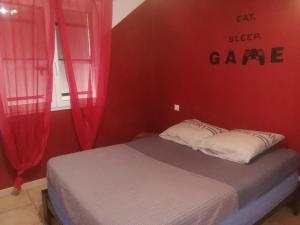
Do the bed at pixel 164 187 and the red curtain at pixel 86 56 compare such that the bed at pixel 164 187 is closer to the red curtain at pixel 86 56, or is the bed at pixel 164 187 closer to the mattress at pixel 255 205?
the mattress at pixel 255 205

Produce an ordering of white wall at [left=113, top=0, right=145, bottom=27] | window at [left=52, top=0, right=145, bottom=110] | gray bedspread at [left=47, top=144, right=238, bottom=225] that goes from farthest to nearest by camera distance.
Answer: white wall at [left=113, top=0, right=145, bottom=27], window at [left=52, top=0, right=145, bottom=110], gray bedspread at [left=47, top=144, right=238, bottom=225]

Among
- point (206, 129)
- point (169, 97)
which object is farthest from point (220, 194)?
point (169, 97)

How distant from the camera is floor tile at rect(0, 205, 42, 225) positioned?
2.41 meters

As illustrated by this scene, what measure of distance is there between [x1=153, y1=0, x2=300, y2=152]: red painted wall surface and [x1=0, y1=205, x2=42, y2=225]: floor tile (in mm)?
2034

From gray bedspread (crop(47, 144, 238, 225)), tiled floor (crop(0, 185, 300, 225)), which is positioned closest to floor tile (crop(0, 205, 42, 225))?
tiled floor (crop(0, 185, 300, 225))

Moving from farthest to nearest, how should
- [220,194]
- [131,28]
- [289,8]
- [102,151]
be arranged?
[131,28] < [102,151] < [289,8] < [220,194]

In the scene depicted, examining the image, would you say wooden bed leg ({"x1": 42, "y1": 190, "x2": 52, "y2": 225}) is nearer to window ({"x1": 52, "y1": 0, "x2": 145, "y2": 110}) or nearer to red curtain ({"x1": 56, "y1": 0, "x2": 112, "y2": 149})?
red curtain ({"x1": 56, "y1": 0, "x2": 112, "y2": 149})

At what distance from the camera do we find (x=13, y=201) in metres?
2.78

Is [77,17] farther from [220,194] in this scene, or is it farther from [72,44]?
[220,194]

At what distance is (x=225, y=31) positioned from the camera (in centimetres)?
288

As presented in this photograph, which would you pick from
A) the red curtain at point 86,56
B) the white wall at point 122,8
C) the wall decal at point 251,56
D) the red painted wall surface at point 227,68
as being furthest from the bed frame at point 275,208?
the white wall at point 122,8

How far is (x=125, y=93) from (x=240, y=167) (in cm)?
198

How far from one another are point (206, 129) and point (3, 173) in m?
2.27

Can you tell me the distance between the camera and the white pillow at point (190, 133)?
104 inches
